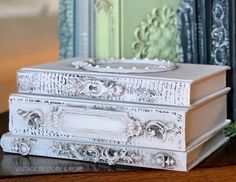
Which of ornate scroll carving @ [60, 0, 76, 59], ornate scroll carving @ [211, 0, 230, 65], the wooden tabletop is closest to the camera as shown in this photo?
the wooden tabletop

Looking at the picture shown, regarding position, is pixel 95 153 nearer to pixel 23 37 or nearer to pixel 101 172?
pixel 101 172

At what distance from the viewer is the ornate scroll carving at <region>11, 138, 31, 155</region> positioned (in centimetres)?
80

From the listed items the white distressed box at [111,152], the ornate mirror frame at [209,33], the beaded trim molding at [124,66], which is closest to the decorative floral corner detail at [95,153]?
the white distressed box at [111,152]

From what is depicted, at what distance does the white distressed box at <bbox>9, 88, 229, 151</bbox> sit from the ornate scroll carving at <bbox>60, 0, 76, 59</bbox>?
0.83ft

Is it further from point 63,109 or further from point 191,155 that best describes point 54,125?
point 191,155

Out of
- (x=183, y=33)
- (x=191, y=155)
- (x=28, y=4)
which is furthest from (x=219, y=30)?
(x=28, y=4)

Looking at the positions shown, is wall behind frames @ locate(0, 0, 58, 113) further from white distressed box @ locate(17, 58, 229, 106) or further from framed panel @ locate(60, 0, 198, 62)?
white distressed box @ locate(17, 58, 229, 106)

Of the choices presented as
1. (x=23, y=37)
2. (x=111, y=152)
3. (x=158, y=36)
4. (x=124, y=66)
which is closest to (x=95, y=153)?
(x=111, y=152)

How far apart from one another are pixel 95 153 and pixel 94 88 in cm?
9

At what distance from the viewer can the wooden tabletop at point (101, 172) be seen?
70 centimetres

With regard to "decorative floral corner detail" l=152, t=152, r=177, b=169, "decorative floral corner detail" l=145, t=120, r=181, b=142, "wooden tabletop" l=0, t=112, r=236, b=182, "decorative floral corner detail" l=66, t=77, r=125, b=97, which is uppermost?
"decorative floral corner detail" l=66, t=77, r=125, b=97

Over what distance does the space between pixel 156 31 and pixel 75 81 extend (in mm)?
261

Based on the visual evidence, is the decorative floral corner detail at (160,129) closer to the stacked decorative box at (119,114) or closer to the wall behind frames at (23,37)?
the stacked decorative box at (119,114)

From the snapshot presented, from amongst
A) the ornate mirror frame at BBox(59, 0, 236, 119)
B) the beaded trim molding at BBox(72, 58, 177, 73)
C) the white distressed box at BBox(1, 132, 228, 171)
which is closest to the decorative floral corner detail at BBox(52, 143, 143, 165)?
the white distressed box at BBox(1, 132, 228, 171)
